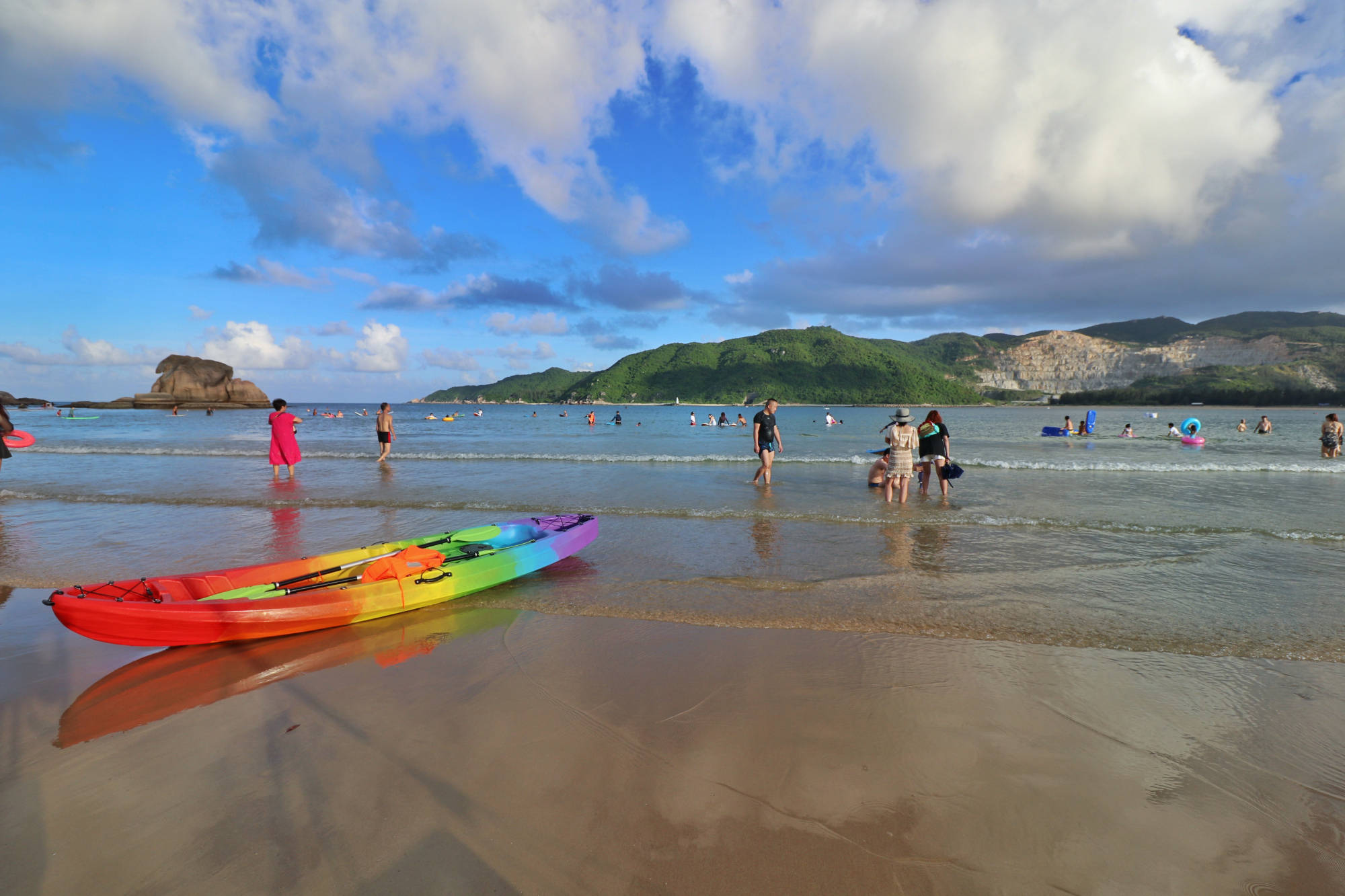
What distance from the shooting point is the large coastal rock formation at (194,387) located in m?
104

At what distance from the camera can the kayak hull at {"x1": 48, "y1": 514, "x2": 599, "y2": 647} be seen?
191 inches

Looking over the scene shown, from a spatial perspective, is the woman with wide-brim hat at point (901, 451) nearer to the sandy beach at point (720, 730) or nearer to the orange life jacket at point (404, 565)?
the sandy beach at point (720, 730)

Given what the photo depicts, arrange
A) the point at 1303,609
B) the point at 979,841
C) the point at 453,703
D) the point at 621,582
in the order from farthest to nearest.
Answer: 1. the point at 621,582
2. the point at 1303,609
3. the point at 453,703
4. the point at 979,841

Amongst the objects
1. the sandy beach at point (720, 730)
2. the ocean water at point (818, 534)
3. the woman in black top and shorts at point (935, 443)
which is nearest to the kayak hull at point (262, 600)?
the sandy beach at point (720, 730)

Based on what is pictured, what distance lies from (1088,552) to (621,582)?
7361mm

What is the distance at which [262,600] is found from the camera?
17.4 feet

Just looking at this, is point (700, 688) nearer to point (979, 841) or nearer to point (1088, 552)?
point (979, 841)

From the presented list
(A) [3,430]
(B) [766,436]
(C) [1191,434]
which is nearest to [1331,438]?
(C) [1191,434]

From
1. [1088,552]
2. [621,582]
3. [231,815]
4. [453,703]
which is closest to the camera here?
[231,815]

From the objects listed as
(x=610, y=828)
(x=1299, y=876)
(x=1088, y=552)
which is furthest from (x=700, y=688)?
(x=1088, y=552)

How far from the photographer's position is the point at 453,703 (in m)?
4.24

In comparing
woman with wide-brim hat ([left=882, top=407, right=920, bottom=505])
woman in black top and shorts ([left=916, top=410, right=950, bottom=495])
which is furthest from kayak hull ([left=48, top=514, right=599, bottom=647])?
woman in black top and shorts ([left=916, top=410, right=950, bottom=495])

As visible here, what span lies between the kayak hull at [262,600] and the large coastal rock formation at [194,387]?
124 meters

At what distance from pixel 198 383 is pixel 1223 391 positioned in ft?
690
